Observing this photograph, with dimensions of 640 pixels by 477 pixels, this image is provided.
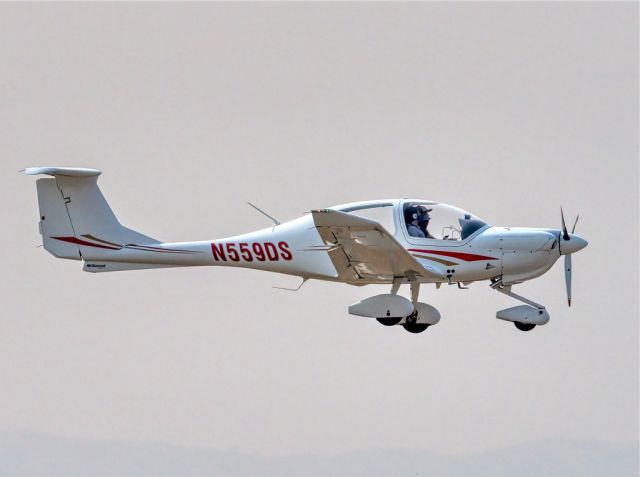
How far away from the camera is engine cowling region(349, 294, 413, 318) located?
19812 mm

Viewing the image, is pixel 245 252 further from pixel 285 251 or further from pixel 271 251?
pixel 285 251

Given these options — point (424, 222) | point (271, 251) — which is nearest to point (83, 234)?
point (271, 251)

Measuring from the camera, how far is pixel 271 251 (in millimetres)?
20953

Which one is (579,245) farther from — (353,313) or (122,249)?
(122,249)

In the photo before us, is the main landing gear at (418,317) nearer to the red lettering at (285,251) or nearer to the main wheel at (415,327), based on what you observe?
the main wheel at (415,327)

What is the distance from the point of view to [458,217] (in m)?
20.6

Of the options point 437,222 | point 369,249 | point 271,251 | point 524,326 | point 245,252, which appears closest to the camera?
point 369,249

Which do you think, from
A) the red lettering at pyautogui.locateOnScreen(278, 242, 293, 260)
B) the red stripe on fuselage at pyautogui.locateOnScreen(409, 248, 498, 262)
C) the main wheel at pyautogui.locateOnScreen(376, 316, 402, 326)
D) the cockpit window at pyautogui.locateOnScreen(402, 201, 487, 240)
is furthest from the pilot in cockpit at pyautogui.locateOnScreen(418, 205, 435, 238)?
the red lettering at pyautogui.locateOnScreen(278, 242, 293, 260)

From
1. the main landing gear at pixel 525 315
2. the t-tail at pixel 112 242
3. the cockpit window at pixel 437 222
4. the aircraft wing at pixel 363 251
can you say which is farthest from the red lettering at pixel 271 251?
the main landing gear at pixel 525 315

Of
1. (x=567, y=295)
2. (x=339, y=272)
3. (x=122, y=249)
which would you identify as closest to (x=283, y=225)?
(x=339, y=272)

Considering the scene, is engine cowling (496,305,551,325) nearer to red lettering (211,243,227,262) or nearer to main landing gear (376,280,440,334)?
main landing gear (376,280,440,334)

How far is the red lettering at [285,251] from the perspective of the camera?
821 inches

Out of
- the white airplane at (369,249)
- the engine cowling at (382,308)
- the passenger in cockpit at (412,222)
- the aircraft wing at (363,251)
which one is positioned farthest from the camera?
the passenger in cockpit at (412,222)

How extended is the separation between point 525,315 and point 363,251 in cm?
292
